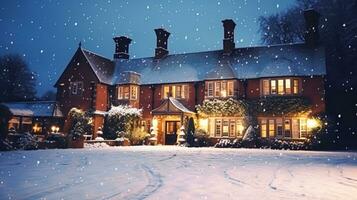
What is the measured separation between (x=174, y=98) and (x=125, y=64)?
28.8 ft

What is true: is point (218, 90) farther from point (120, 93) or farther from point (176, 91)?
point (120, 93)

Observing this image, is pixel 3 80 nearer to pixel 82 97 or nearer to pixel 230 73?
pixel 82 97

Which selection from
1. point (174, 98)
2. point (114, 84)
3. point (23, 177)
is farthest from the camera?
point (114, 84)

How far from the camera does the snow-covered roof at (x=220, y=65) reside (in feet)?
94.0

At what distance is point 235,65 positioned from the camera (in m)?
31.6

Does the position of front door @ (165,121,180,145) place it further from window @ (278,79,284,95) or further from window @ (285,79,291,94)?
window @ (285,79,291,94)

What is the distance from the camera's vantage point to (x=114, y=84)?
34.4 meters

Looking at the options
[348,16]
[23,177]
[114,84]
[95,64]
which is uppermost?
[348,16]

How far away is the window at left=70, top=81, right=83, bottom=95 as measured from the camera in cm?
3388

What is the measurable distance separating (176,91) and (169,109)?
10.7 ft

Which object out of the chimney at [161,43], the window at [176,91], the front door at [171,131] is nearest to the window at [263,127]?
the window at [176,91]

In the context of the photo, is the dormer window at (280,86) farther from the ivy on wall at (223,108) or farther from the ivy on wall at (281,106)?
the ivy on wall at (223,108)

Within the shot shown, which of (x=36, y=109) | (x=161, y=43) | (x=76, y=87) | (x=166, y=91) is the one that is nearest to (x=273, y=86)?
(x=166, y=91)

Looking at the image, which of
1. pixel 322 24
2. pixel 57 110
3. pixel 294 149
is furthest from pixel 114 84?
pixel 322 24
